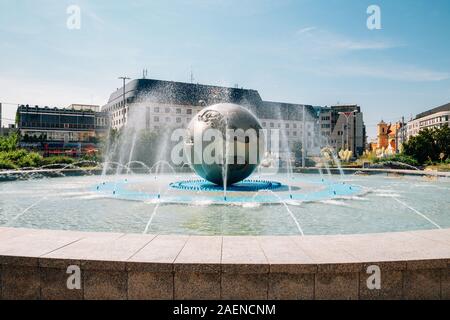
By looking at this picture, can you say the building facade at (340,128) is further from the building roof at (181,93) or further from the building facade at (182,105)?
the building roof at (181,93)

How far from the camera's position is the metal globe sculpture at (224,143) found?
15.1 meters

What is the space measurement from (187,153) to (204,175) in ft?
4.21

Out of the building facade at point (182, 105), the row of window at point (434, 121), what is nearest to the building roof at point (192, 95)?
the building facade at point (182, 105)

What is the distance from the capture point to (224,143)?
15023 mm

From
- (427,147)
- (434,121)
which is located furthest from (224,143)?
(434,121)

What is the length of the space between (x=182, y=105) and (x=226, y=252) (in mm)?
92313

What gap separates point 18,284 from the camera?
15.6 ft

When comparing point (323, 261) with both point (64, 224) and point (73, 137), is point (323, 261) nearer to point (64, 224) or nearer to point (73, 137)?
point (64, 224)

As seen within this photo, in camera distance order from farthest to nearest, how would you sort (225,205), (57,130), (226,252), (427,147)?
(57,130), (427,147), (225,205), (226,252)

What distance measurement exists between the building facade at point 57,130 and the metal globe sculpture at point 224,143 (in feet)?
221

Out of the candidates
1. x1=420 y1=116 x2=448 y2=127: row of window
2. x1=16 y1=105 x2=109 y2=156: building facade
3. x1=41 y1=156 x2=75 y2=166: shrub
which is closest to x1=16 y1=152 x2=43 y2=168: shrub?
x1=41 y1=156 x2=75 y2=166: shrub

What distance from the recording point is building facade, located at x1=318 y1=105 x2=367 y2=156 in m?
117

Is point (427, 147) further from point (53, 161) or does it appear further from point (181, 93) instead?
point (181, 93)
